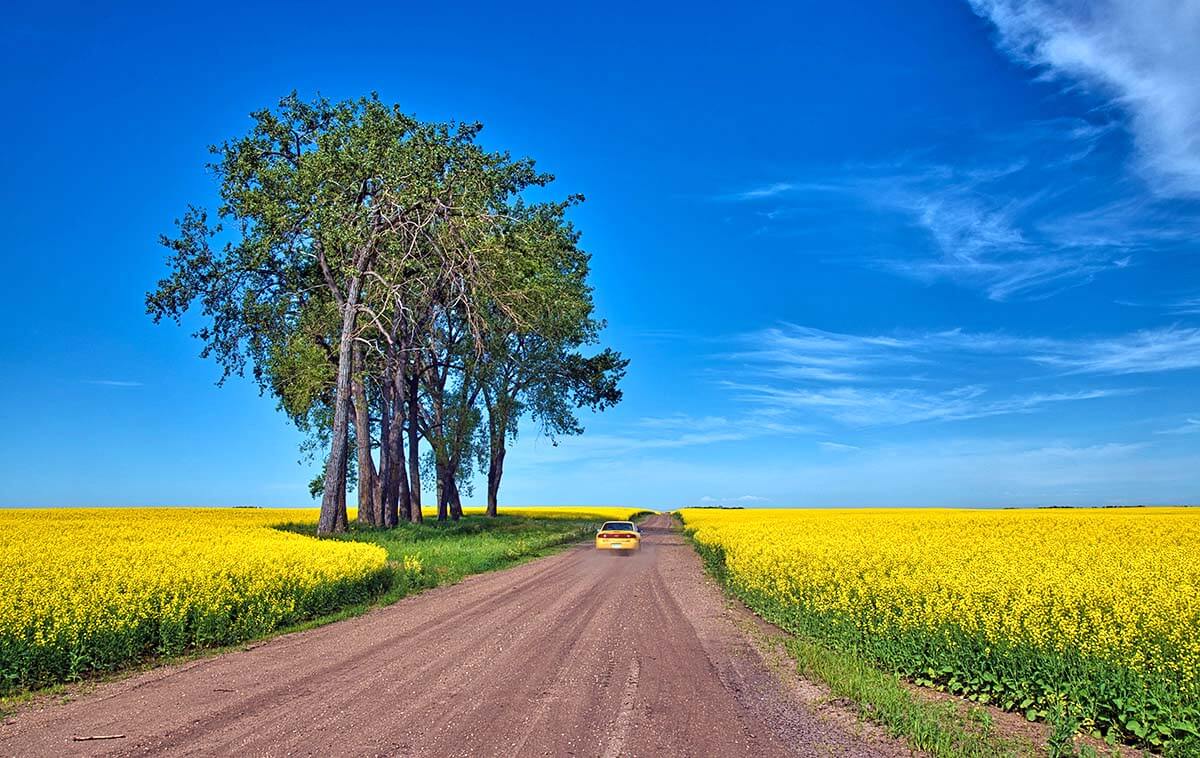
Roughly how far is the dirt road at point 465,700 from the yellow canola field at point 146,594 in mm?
883

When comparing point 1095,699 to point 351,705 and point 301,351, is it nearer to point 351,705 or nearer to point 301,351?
point 351,705

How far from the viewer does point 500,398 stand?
50312 millimetres

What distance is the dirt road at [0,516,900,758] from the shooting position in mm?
6590

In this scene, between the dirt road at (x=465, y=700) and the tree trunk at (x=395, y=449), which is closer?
the dirt road at (x=465, y=700)

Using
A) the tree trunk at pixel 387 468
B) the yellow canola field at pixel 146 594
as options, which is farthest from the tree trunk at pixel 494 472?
the yellow canola field at pixel 146 594

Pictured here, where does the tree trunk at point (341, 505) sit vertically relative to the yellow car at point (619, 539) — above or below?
above

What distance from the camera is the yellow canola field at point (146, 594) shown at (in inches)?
365

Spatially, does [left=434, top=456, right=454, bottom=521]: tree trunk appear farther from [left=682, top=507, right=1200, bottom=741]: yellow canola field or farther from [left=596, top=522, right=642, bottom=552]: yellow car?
[left=682, top=507, right=1200, bottom=741]: yellow canola field

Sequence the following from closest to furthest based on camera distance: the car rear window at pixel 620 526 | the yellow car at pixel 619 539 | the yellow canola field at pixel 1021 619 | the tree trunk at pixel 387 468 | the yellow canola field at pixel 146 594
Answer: the yellow canola field at pixel 1021 619 < the yellow canola field at pixel 146 594 < the yellow car at pixel 619 539 < the car rear window at pixel 620 526 < the tree trunk at pixel 387 468

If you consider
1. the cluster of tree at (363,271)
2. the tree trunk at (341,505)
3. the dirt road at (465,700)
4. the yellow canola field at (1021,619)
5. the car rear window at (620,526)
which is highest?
the cluster of tree at (363,271)

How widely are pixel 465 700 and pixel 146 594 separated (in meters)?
6.22

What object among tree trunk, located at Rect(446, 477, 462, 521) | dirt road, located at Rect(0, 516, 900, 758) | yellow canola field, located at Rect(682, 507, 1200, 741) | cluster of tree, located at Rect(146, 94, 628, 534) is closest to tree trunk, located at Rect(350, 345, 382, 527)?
cluster of tree, located at Rect(146, 94, 628, 534)

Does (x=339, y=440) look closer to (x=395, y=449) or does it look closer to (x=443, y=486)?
(x=395, y=449)

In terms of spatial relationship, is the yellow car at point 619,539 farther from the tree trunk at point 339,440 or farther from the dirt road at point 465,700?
the dirt road at point 465,700
